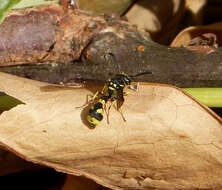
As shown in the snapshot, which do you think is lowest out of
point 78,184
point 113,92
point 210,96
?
point 78,184

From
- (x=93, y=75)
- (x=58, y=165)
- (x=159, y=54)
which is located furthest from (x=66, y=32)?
(x=58, y=165)

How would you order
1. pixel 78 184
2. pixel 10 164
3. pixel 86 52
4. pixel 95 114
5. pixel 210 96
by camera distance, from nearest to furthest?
1. pixel 95 114
2. pixel 210 96
3. pixel 78 184
4. pixel 10 164
5. pixel 86 52

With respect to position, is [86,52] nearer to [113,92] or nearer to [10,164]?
[113,92]

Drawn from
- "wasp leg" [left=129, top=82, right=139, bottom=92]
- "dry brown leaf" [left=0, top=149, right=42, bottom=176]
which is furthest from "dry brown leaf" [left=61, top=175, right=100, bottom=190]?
"wasp leg" [left=129, top=82, right=139, bottom=92]

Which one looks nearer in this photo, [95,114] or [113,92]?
[95,114]

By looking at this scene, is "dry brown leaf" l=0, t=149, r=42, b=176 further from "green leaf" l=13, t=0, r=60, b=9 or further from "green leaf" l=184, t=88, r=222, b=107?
"green leaf" l=184, t=88, r=222, b=107

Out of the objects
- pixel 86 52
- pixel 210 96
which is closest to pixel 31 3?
pixel 86 52

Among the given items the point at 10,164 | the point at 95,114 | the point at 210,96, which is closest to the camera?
the point at 95,114
